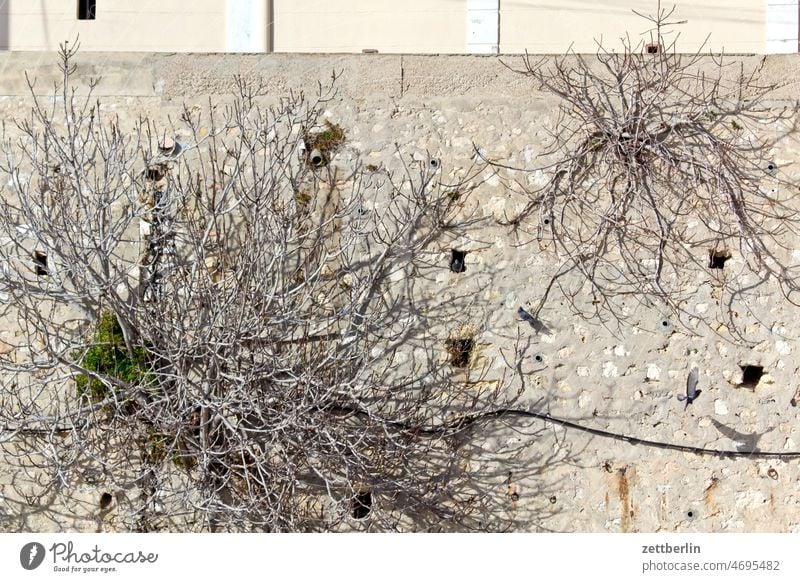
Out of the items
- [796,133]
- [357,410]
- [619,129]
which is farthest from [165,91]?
[796,133]

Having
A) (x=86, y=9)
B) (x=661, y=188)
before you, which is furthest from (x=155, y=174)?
(x=661, y=188)

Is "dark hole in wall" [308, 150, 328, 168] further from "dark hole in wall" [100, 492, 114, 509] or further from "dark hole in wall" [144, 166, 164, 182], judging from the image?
"dark hole in wall" [100, 492, 114, 509]

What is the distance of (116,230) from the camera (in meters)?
6.49

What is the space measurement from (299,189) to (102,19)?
286 cm

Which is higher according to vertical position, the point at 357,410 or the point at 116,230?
the point at 116,230

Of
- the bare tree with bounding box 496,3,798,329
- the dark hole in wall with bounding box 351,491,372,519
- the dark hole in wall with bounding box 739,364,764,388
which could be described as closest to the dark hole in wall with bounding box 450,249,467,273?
the bare tree with bounding box 496,3,798,329

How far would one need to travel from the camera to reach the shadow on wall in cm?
836

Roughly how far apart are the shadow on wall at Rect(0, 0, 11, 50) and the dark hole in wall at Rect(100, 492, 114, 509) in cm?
401

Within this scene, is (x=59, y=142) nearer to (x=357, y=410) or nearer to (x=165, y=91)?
(x=165, y=91)

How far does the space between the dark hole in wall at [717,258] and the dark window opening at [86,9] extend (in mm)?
5283

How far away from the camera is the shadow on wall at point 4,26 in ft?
27.4
